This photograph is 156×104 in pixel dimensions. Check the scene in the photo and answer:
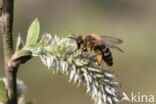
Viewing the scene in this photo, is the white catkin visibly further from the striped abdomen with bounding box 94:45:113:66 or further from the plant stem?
the striped abdomen with bounding box 94:45:113:66

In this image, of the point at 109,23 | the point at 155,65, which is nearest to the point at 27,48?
the point at 155,65

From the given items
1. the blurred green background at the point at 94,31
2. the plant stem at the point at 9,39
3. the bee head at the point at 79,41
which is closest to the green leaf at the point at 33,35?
the plant stem at the point at 9,39

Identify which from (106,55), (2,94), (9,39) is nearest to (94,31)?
(106,55)

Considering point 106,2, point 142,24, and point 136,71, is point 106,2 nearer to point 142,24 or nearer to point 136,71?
point 142,24

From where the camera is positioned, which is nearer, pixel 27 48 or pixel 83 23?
pixel 27 48

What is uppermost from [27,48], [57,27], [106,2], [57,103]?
[106,2]

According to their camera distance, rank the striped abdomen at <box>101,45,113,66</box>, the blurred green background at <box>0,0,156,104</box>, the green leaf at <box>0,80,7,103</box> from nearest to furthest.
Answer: the green leaf at <box>0,80,7,103</box>
the striped abdomen at <box>101,45,113,66</box>
the blurred green background at <box>0,0,156,104</box>

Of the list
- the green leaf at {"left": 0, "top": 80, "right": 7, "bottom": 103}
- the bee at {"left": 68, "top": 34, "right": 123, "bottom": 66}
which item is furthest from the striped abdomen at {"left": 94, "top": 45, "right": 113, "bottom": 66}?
the green leaf at {"left": 0, "top": 80, "right": 7, "bottom": 103}
